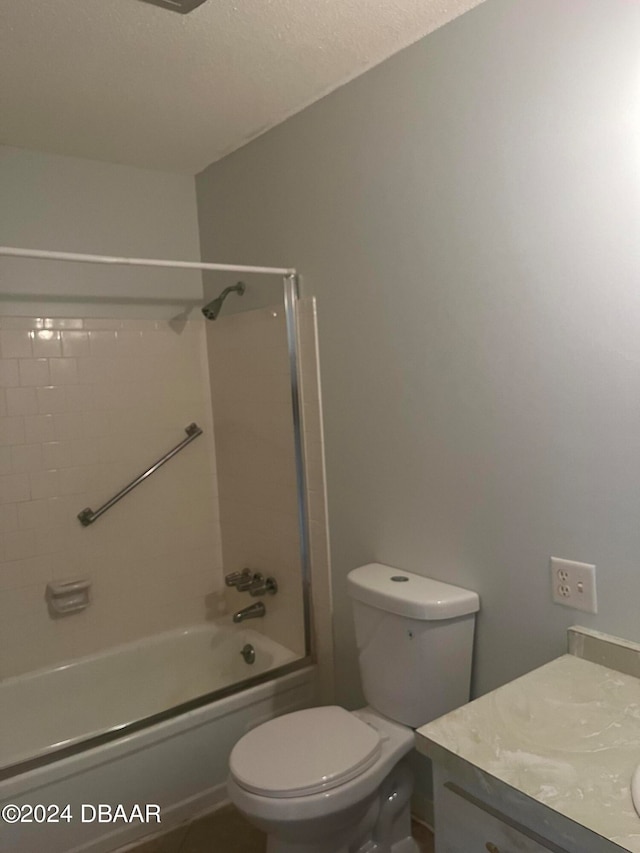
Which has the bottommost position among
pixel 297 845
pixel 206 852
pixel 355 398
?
pixel 206 852

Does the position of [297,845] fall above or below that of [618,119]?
below

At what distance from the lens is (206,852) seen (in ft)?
6.75

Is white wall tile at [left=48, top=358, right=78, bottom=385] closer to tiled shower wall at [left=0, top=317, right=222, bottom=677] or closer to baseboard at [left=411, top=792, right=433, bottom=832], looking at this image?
tiled shower wall at [left=0, top=317, right=222, bottom=677]

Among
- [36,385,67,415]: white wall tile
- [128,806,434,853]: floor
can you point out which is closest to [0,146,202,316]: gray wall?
[36,385,67,415]: white wall tile

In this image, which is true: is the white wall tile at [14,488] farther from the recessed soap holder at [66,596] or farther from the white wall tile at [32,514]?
the recessed soap holder at [66,596]

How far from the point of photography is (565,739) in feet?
4.09

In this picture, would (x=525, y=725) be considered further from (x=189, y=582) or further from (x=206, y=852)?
(x=189, y=582)

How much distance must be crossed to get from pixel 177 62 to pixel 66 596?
1921mm

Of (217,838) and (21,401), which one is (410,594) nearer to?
(217,838)

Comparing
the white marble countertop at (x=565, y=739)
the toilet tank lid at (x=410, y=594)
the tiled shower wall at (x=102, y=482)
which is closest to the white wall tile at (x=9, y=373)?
the tiled shower wall at (x=102, y=482)

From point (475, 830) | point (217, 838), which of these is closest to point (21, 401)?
point (217, 838)

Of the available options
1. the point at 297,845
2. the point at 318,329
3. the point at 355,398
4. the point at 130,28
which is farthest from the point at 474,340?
the point at 297,845

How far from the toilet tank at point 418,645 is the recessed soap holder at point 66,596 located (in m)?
1.24

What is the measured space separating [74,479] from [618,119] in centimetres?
220
